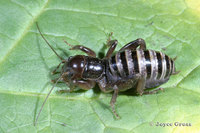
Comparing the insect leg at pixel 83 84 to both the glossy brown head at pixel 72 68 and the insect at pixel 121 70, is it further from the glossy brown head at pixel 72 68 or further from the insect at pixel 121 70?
the glossy brown head at pixel 72 68

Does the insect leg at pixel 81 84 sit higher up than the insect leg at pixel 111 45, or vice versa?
the insect leg at pixel 111 45

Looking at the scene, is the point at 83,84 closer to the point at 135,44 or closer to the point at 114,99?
the point at 114,99

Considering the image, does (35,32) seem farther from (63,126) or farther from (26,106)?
(63,126)

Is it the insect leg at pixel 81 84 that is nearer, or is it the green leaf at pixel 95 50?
the green leaf at pixel 95 50

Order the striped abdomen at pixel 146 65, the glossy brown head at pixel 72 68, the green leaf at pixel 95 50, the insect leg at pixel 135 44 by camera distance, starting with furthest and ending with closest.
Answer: the insect leg at pixel 135 44, the glossy brown head at pixel 72 68, the striped abdomen at pixel 146 65, the green leaf at pixel 95 50

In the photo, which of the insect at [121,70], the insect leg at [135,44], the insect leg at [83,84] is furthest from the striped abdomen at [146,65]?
the insect leg at [83,84]

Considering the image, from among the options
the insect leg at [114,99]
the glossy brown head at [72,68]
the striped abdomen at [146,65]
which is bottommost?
the insect leg at [114,99]

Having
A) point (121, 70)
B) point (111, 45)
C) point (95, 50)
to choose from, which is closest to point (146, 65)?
point (121, 70)

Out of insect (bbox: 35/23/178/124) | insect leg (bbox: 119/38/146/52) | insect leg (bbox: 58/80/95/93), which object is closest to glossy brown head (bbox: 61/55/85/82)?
insect (bbox: 35/23/178/124)
